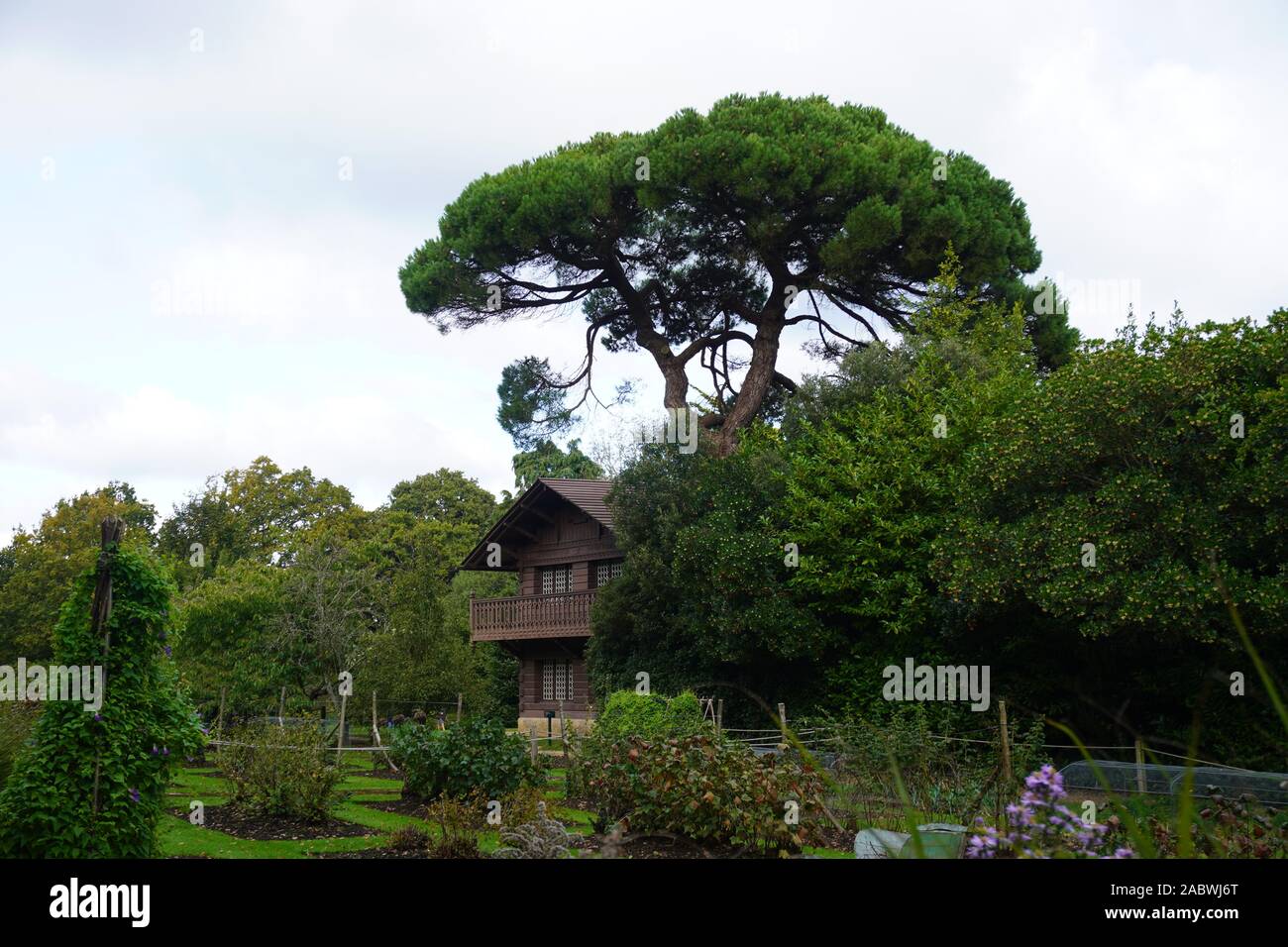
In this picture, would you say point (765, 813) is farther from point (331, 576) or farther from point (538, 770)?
point (331, 576)

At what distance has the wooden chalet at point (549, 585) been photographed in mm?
30141

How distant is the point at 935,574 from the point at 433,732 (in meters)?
8.72

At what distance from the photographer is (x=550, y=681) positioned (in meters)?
32.4

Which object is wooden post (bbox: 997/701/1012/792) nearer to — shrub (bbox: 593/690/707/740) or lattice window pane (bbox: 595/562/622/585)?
shrub (bbox: 593/690/707/740)

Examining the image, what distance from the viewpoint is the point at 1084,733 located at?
720 inches

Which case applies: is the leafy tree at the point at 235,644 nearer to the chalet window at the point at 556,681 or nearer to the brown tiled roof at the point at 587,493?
the brown tiled roof at the point at 587,493

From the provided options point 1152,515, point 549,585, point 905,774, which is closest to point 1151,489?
point 1152,515

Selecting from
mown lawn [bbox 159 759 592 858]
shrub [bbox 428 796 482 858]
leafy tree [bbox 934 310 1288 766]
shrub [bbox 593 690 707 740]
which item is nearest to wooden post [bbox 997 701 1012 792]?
mown lawn [bbox 159 759 592 858]

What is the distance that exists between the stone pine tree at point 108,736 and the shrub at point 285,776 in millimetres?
4145

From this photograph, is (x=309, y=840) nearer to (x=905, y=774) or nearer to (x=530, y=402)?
(x=905, y=774)

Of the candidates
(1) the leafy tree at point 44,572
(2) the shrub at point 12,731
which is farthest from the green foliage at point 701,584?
(1) the leafy tree at point 44,572

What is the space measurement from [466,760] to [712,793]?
4989 mm

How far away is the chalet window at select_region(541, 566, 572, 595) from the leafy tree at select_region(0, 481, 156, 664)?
16.4 m

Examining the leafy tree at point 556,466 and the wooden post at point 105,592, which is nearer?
the wooden post at point 105,592
